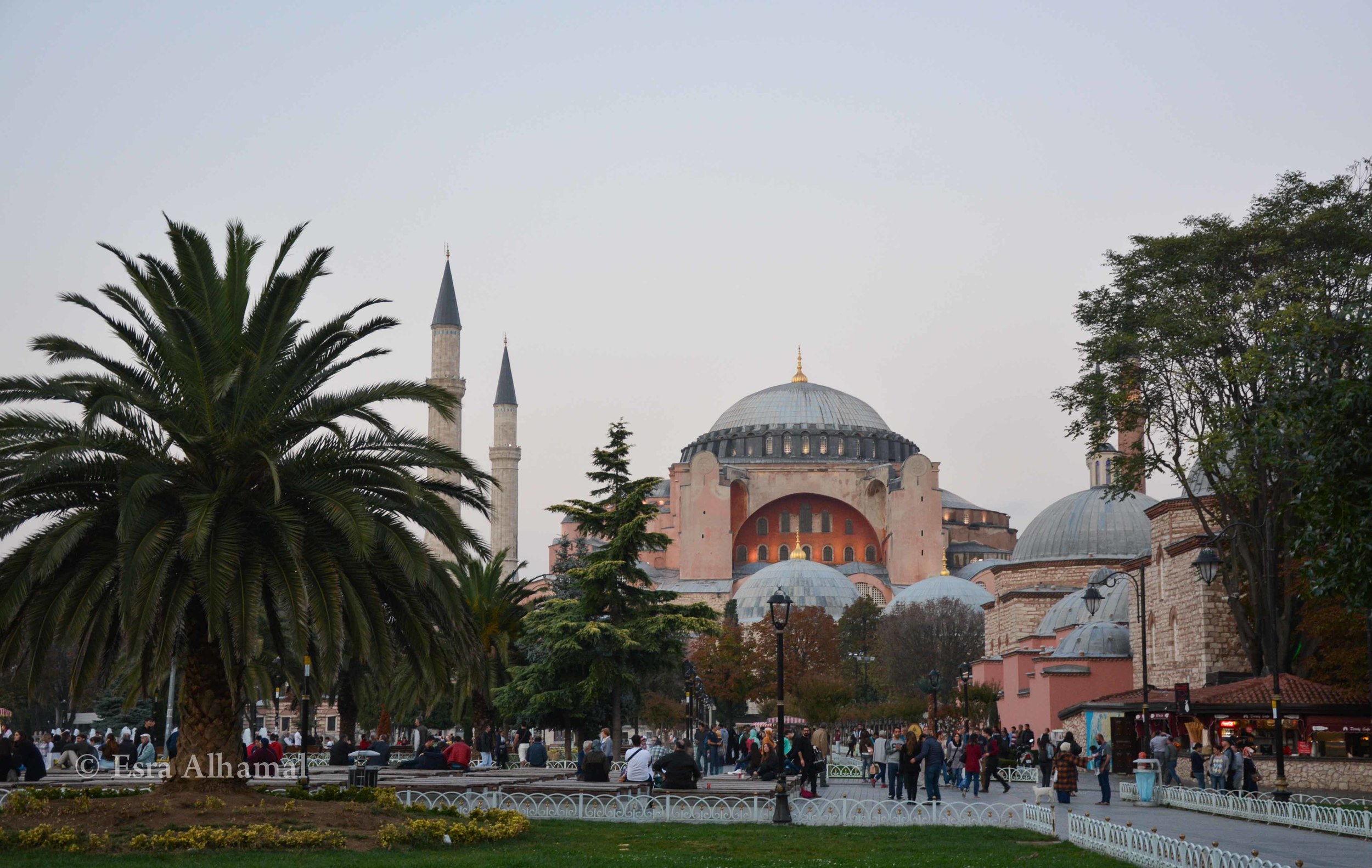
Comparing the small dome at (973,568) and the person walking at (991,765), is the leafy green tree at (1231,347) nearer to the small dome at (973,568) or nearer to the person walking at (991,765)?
the person walking at (991,765)

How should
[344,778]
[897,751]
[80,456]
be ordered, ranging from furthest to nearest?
1. [897,751]
2. [344,778]
3. [80,456]

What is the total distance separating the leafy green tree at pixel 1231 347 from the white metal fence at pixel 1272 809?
5210mm

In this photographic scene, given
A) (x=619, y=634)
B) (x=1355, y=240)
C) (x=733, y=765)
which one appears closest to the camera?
(x=1355, y=240)

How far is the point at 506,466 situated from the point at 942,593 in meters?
20.9

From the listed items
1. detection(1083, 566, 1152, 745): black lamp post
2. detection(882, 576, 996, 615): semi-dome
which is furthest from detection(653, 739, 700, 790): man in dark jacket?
detection(882, 576, 996, 615): semi-dome

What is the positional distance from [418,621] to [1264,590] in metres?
17.2

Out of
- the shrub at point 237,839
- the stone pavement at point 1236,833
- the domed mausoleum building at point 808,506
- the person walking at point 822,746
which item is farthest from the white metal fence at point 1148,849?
the domed mausoleum building at point 808,506

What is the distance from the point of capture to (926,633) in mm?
56406

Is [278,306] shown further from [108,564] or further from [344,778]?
[344,778]

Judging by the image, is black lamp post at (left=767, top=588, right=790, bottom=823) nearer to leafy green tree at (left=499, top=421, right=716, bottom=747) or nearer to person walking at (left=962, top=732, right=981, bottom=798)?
person walking at (left=962, top=732, right=981, bottom=798)

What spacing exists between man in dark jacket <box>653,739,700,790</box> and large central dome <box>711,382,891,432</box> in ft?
222

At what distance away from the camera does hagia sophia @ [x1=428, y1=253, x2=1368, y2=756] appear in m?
30.7

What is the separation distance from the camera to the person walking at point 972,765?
2153cm

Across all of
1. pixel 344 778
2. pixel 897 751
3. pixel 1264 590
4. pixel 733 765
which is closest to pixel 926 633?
pixel 733 765
